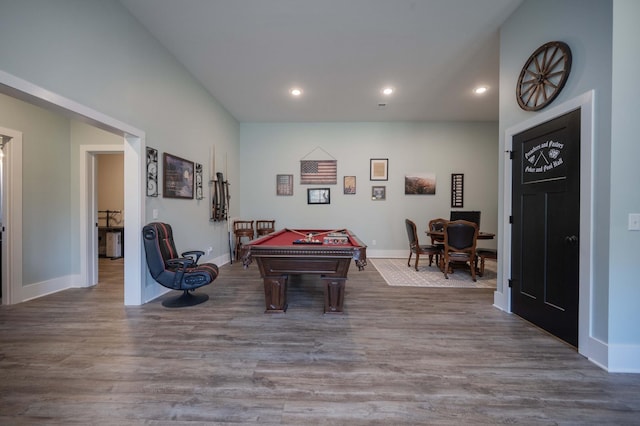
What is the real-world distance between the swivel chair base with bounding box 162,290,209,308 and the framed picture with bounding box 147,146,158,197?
141 centimetres

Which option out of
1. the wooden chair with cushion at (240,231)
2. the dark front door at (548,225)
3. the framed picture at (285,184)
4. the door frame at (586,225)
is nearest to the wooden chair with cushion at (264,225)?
the wooden chair with cushion at (240,231)

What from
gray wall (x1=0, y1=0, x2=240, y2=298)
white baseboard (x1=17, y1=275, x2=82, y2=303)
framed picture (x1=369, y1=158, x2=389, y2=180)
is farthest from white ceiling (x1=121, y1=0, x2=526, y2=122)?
white baseboard (x1=17, y1=275, x2=82, y2=303)

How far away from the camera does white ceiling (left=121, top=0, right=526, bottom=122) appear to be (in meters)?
2.68

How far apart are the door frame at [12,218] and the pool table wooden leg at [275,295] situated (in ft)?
10.4

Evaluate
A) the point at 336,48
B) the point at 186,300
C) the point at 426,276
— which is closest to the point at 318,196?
the point at 426,276

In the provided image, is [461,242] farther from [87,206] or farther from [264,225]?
[87,206]

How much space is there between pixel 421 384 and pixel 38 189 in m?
5.07

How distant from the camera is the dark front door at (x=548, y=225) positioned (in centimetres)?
210

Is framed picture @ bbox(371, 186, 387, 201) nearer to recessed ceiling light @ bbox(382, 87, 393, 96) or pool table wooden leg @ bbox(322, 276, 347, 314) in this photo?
recessed ceiling light @ bbox(382, 87, 393, 96)

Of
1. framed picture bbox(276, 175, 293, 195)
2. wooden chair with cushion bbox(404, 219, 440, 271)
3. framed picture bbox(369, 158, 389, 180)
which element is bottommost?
wooden chair with cushion bbox(404, 219, 440, 271)

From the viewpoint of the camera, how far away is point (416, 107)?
5320 mm

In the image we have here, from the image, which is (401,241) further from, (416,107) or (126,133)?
(126,133)

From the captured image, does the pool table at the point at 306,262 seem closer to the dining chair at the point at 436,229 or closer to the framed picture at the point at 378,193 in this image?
the dining chair at the point at 436,229

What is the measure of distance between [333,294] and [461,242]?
2.77m
